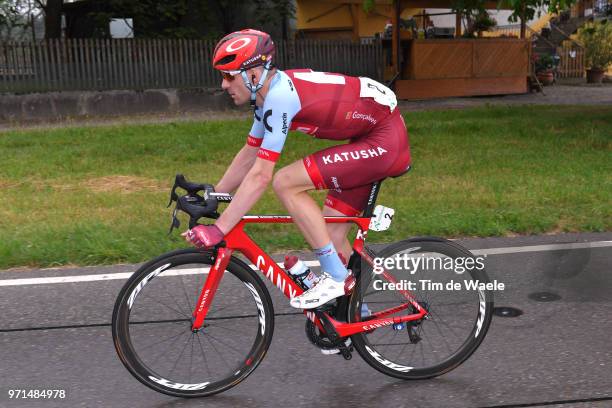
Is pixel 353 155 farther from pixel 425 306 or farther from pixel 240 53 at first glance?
pixel 425 306

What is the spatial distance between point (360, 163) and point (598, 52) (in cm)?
2649

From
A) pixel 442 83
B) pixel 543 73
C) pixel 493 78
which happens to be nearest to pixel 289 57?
pixel 442 83

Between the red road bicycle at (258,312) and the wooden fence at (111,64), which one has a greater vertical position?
the wooden fence at (111,64)

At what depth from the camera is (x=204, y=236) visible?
3418 mm

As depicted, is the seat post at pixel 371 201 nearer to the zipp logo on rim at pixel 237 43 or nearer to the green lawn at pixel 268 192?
the zipp logo on rim at pixel 237 43

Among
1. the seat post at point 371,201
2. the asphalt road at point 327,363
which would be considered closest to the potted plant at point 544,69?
the asphalt road at point 327,363

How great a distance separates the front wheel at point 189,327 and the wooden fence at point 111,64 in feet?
50.9

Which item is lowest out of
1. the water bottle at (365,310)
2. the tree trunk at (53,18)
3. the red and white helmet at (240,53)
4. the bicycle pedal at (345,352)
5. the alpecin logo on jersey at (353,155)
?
the bicycle pedal at (345,352)

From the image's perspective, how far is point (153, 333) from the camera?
3.89 metres

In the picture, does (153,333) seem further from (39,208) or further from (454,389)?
(39,208)

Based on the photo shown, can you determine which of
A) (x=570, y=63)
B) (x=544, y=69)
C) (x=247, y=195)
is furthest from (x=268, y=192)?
(x=570, y=63)

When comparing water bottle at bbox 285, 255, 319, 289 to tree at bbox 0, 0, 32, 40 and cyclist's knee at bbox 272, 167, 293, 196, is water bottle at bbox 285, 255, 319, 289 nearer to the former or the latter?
cyclist's knee at bbox 272, 167, 293, 196

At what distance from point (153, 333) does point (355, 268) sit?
1.15 meters

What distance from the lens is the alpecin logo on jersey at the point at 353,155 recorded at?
3.71 metres
